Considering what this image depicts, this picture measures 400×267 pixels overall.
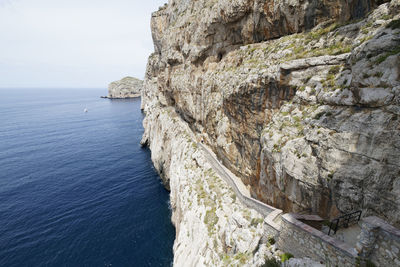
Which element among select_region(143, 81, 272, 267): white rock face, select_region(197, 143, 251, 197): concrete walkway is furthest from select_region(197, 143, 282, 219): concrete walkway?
select_region(143, 81, 272, 267): white rock face

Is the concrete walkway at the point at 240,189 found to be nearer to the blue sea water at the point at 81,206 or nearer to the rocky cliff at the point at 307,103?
the rocky cliff at the point at 307,103

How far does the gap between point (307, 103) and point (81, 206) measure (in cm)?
4183

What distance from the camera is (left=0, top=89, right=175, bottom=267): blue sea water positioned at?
2791 cm

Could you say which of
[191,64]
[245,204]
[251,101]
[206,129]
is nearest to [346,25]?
[251,101]

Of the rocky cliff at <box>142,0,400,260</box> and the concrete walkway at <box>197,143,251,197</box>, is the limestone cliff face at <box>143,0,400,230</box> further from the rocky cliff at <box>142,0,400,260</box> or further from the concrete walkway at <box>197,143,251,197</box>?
the concrete walkway at <box>197,143,251,197</box>

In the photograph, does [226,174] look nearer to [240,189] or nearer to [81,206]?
[240,189]

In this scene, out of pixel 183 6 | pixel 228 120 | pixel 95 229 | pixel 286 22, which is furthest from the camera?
pixel 183 6

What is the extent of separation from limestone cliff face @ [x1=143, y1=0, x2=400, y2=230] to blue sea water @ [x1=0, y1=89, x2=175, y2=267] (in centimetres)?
1924

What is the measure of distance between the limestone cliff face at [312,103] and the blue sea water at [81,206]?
19.2m

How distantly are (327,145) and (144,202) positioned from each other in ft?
118

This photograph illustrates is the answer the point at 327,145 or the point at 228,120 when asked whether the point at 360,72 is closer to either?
the point at 327,145

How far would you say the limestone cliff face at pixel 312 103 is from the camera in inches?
387

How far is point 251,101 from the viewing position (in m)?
19.9

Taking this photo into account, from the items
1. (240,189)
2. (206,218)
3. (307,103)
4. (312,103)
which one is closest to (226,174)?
(240,189)
